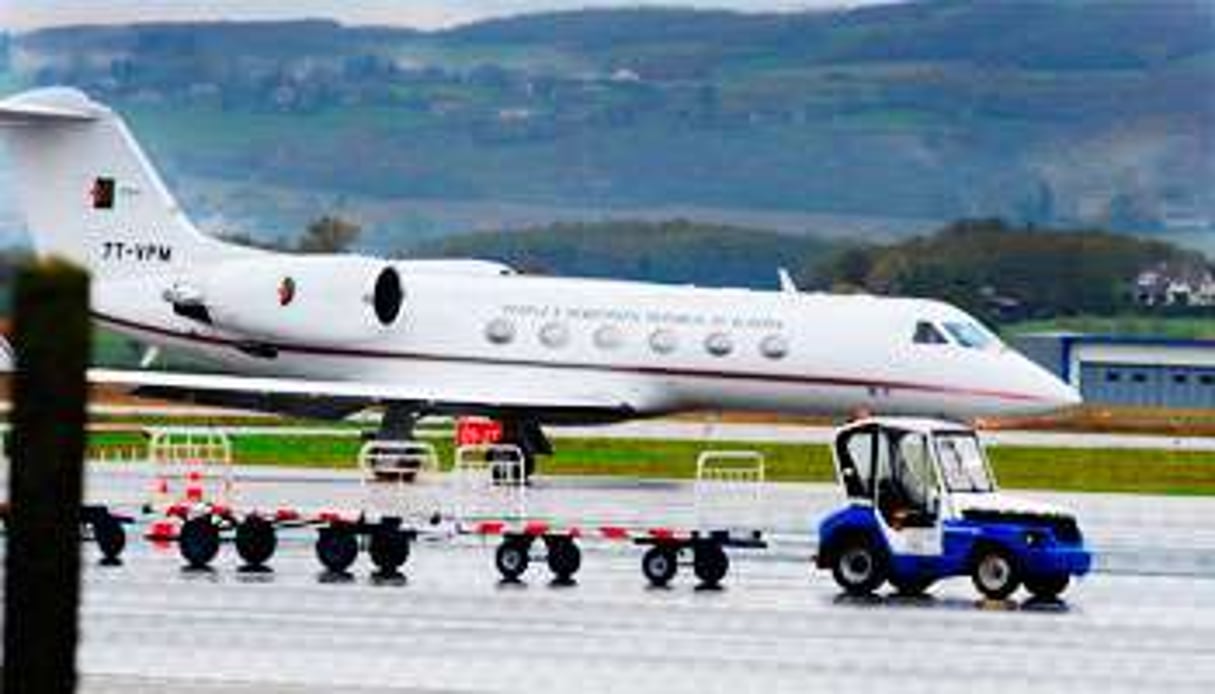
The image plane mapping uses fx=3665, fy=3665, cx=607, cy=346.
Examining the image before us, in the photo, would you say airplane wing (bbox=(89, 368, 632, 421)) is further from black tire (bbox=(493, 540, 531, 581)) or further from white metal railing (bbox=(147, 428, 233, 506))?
black tire (bbox=(493, 540, 531, 581))

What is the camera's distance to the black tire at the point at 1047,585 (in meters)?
30.2

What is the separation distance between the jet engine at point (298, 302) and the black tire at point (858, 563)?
24997mm

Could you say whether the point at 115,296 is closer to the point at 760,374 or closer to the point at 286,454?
the point at 286,454

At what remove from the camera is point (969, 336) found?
52656mm

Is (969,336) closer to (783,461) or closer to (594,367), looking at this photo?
(594,367)

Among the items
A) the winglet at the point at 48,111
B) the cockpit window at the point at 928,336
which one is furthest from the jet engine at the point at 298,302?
the cockpit window at the point at 928,336

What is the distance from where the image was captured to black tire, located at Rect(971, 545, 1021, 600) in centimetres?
3008

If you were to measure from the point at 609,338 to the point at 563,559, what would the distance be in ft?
74.7

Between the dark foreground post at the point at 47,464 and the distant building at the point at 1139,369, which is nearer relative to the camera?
the dark foreground post at the point at 47,464

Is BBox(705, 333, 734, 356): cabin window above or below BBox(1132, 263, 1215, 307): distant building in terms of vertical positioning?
below

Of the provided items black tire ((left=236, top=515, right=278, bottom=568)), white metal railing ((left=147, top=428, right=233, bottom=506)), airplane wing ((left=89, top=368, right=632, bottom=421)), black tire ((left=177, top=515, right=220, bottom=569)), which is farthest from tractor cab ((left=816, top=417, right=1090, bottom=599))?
airplane wing ((left=89, top=368, right=632, bottom=421))

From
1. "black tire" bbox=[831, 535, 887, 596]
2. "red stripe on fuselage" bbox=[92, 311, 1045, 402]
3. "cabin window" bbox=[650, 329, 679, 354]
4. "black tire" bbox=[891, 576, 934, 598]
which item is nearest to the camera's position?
"black tire" bbox=[831, 535, 887, 596]

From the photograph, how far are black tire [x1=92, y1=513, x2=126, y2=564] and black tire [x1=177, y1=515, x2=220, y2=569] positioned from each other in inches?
28.7

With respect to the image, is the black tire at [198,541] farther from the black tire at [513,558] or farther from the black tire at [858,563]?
the black tire at [858,563]
